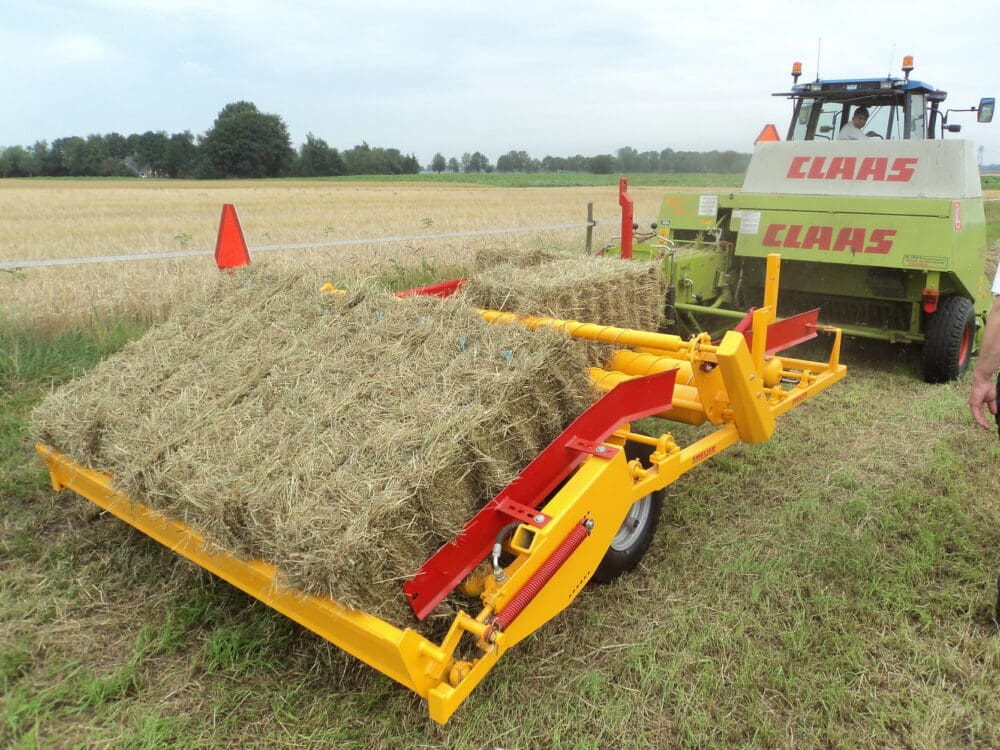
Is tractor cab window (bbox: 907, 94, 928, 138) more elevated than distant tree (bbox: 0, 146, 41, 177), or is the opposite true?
distant tree (bbox: 0, 146, 41, 177)

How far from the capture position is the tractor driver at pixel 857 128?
268 inches

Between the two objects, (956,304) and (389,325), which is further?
(956,304)

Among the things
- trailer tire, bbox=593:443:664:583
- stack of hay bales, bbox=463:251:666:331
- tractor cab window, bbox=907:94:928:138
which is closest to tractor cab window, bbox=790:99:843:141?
tractor cab window, bbox=907:94:928:138

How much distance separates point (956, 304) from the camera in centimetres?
578

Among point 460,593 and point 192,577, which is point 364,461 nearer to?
Answer: point 460,593

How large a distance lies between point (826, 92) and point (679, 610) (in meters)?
5.98

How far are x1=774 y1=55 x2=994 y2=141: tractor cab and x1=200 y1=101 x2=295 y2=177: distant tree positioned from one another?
70.9 meters

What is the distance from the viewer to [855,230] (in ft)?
18.6

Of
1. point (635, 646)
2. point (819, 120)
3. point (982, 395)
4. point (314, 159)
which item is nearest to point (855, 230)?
point (819, 120)

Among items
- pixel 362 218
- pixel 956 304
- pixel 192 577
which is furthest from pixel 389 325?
pixel 362 218

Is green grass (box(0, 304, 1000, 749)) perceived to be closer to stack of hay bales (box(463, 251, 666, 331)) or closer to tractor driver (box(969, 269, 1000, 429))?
tractor driver (box(969, 269, 1000, 429))

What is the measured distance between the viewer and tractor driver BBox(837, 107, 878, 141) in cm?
680

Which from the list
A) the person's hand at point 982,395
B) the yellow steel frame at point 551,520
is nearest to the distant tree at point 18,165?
the yellow steel frame at point 551,520

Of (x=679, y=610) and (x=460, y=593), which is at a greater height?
(x=460, y=593)
